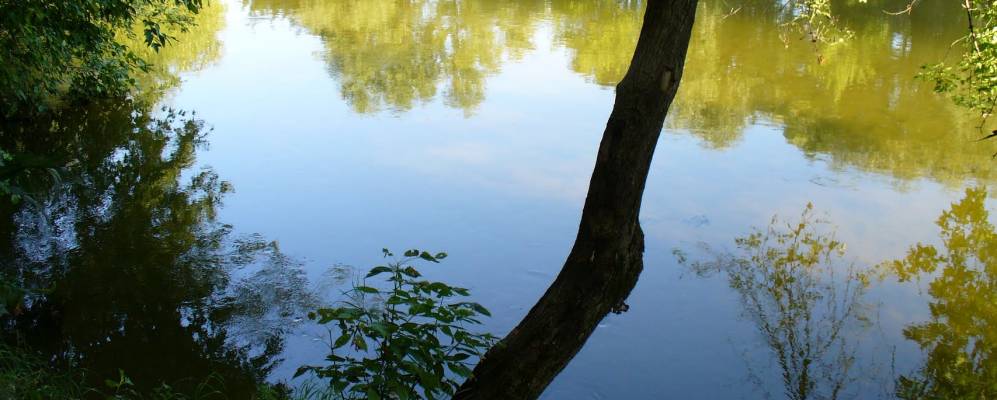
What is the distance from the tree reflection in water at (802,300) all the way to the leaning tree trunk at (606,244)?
235 cm

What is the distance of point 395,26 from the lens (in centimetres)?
1557

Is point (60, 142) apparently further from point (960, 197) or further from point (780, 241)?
point (960, 197)

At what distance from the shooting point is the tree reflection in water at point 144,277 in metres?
4.86

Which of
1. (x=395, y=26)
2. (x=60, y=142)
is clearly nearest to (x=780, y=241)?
(x=60, y=142)

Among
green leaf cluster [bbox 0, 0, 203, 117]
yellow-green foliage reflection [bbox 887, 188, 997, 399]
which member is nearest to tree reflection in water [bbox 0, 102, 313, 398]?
green leaf cluster [bbox 0, 0, 203, 117]

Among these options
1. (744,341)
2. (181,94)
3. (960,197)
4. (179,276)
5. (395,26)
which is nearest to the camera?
(744,341)

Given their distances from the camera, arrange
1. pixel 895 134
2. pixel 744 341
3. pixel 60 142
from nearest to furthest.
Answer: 1. pixel 744 341
2. pixel 60 142
3. pixel 895 134

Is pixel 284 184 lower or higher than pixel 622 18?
lower

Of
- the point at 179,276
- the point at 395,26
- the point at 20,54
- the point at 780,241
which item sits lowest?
the point at 179,276

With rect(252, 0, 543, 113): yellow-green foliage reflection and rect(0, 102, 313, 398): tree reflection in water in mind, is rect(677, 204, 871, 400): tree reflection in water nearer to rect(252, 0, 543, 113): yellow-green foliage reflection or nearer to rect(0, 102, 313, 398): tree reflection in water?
rect(0, 102, 313, 398): tree reflection in water

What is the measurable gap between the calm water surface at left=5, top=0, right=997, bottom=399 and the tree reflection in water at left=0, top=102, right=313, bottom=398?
0.02 meters

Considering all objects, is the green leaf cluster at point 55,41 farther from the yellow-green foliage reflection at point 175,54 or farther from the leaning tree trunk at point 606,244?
the leaning tree trunk at point 606,244

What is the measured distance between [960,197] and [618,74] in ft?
18.0

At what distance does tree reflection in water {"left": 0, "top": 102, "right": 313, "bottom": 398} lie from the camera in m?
4.86
